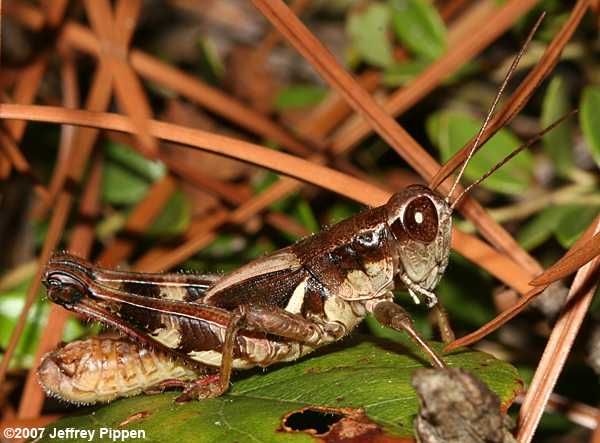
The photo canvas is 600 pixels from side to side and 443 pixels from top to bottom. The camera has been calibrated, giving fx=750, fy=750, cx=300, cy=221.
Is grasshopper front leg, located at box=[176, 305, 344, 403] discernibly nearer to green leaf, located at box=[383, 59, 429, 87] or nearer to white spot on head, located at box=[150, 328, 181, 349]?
white spot on head, located at box=[150, 328, 181, 349]

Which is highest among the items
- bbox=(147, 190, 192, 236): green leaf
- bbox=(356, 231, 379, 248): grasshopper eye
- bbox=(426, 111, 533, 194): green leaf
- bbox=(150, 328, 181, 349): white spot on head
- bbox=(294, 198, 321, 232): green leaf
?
bbox=(147, 190, 192, 236): green leaf

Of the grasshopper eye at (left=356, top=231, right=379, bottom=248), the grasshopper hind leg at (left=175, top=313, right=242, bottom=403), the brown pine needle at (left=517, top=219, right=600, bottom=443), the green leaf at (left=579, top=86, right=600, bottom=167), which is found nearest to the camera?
the brown pine needle at (left=517, top=219, right=600, bottom=443)

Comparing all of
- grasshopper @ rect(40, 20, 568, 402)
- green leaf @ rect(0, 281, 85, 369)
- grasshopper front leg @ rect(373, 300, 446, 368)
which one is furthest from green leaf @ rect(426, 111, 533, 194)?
green leaf @ rect(0, 281, 85, 369)

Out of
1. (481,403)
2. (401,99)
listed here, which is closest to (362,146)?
(401,99)

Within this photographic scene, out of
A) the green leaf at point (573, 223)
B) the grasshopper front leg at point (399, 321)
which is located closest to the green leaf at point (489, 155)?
the green leaf at point (573, 223)

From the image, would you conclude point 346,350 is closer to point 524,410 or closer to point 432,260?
point 432,260
